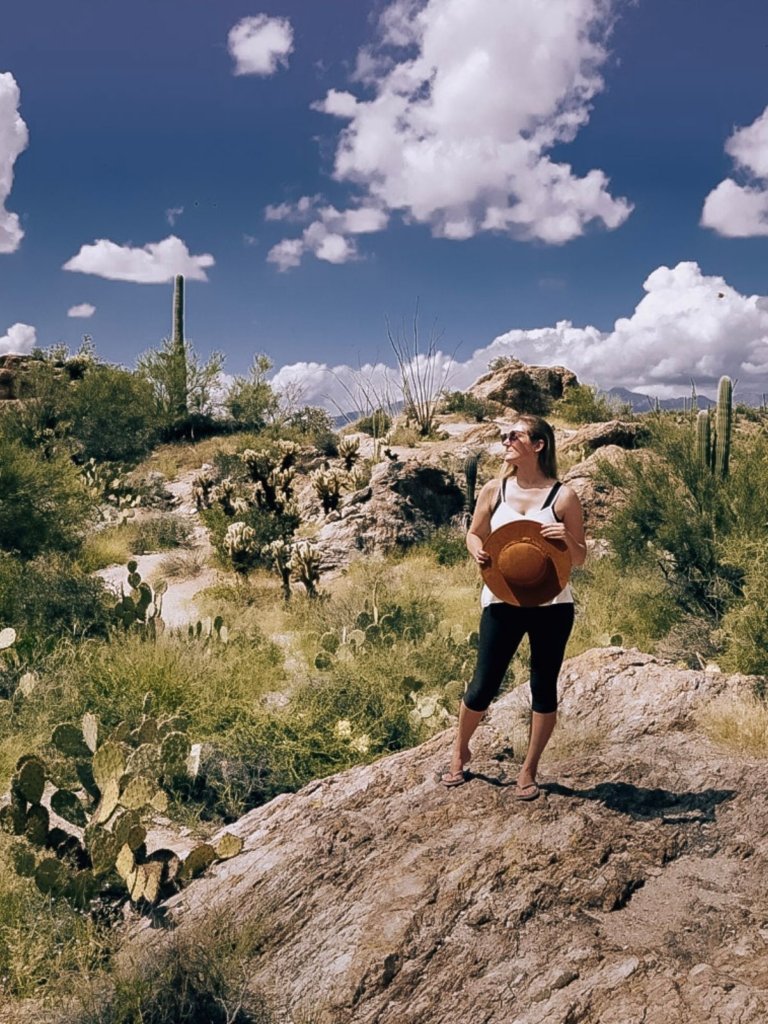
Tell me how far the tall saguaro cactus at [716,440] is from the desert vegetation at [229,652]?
4 centimetres

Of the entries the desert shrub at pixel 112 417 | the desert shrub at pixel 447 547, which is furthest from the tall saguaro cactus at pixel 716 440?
the desert shrub at pixel 112 417

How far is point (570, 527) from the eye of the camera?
3676 mm

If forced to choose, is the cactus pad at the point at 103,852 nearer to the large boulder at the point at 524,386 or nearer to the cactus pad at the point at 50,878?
the cactus pad at the point at 50,878

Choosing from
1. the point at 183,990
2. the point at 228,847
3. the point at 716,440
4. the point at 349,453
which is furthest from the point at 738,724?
the point at 349,453

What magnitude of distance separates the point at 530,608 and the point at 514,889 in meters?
1.21

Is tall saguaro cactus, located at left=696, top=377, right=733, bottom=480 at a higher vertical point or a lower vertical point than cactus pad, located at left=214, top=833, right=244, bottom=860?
higher

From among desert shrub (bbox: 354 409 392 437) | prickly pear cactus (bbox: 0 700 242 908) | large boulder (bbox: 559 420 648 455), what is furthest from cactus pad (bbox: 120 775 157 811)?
desert shrub (bbox: 354 409 392 437)

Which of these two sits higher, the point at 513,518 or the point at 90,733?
the point at 513,518

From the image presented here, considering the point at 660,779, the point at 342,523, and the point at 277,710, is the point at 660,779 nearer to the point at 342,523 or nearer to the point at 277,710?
the point at 277,710

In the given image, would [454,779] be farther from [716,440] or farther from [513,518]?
[716,440]

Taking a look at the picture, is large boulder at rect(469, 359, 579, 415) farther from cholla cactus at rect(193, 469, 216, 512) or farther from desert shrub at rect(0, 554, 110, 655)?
desert shrub at rect(0, 554, 110, 655)

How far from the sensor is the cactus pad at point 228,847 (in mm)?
3846

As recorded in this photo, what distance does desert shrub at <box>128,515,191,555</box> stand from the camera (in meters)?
14.9

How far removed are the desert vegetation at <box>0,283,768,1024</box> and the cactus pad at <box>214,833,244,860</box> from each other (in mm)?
20
